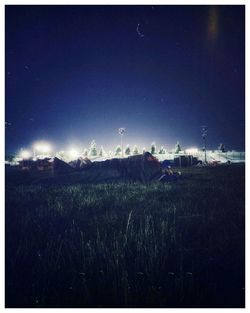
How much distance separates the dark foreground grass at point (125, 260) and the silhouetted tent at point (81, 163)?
515 cm

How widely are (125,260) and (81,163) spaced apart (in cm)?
747

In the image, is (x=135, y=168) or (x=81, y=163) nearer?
(x=135, y=168)

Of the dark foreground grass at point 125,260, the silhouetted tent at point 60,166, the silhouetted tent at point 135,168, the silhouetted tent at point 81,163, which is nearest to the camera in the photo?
the dark foreground grass at point 125,260

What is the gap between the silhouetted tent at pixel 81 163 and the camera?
972 centimetres

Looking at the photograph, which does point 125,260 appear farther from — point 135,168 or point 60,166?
point 60,166

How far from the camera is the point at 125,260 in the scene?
103 inches

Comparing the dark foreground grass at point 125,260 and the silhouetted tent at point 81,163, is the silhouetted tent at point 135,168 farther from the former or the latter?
the dark foreground grass at point 125,260

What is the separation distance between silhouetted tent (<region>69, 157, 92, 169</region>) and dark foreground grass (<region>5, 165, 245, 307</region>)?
515 cm

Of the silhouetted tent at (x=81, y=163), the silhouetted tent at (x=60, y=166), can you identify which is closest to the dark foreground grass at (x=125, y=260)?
the silhouetted tent at (x=60, y=166)

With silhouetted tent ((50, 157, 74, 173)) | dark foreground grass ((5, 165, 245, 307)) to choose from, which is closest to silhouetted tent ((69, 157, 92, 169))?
silhouetted tent ((50, 157, 74, 173))

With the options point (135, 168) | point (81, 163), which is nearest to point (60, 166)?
point (81, 163)

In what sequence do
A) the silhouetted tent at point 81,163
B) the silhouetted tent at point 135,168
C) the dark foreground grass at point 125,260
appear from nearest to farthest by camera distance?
the dark foreground grass at point 125,260, the silhouetted tent at point 135,168, the silhouetted tent at point 81,163

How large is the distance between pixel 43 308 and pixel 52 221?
1.99 metres

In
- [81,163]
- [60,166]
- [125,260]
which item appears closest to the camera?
[125,260]
